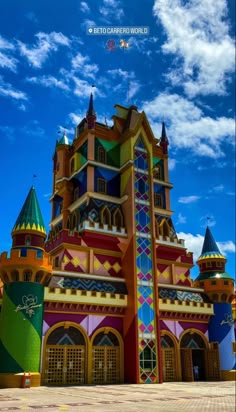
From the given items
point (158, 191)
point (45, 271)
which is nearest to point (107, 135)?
point (158, 191)

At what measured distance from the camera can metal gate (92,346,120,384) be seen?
30.0 metres

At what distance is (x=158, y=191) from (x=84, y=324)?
59.3ft

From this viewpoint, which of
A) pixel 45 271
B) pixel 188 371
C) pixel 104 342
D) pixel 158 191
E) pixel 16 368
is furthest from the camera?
pixel 158 191

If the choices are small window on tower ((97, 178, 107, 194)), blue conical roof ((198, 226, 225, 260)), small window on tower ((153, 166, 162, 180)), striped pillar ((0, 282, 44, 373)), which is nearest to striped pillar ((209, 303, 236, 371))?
blue conical roof ((198, 226, 225, 260))

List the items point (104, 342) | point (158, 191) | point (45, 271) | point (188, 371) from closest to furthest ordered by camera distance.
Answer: point (45, 271)
point (104, 342)
point (188, 371)
point (158, 191)

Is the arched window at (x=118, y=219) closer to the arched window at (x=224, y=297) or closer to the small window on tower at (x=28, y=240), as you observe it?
the small window on tower at (x=28, y=240)

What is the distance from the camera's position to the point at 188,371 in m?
33.8

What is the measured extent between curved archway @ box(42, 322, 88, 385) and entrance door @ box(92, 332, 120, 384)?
1.01 m

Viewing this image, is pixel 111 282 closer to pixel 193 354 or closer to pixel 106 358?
pixel 106 358

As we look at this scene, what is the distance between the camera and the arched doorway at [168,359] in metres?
33.5

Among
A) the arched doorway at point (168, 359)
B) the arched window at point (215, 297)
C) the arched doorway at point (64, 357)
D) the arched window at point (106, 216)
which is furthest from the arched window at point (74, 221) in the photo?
the arched window at point (215, 297)

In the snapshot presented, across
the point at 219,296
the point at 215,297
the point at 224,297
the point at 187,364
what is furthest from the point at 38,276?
the point at 224,297

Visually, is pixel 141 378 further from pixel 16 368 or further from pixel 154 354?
pixel 16 368

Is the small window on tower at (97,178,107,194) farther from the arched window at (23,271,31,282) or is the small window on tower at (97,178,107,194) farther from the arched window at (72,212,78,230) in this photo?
the arched window at (23,271,31,282)
